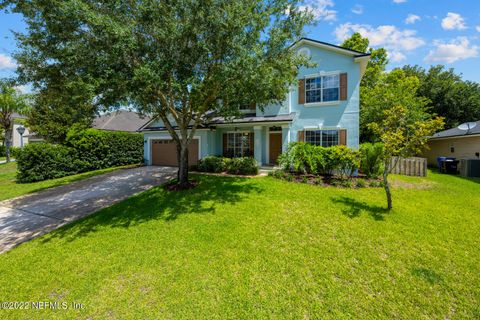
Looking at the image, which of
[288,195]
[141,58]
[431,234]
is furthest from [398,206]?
[141,58]

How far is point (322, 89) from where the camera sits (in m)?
12.3

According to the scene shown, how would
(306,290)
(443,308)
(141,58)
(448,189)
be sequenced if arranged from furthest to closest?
1. (448,189)
2. (141,58)
3. (306,290)
4. (443,308)

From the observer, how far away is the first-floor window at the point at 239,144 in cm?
1448

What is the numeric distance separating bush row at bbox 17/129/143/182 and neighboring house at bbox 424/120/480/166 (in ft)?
84.9

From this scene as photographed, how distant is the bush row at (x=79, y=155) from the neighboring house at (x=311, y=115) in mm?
7255

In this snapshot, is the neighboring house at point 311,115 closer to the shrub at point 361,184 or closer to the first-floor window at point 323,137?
the first-floor window at point 323,137

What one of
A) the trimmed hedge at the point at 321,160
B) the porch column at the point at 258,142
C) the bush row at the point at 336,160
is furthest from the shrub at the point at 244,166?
the bush row at the point at 336,160

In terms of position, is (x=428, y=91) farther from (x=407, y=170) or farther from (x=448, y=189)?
(x=448, y=189)

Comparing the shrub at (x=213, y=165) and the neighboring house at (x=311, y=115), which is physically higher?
the neighboring house at (x=311, y=115)

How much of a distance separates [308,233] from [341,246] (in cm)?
81

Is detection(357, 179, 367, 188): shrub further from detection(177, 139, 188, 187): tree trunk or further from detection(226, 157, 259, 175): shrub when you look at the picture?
detection(177, 139, 188, 187): tree trunk

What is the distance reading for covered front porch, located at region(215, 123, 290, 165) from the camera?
12938mm

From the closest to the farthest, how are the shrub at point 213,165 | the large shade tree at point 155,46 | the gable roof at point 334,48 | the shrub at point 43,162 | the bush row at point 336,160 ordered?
the large shade tree at point 155,46 < the bush row at point 336,160 < the gable roof at point 334,48 < the shrub at point 43,162 < the shrub at point 213,165

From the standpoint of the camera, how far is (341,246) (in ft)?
15.1
